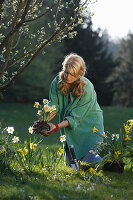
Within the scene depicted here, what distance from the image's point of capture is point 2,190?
11.1 feet

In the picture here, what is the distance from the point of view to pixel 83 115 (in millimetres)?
4746

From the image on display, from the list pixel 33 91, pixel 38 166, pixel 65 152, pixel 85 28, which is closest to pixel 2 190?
pixel 38 166

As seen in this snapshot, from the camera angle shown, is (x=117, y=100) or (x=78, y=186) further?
(x=117, y=100)

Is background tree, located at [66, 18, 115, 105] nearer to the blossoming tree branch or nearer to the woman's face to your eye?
the blossoming tree branch

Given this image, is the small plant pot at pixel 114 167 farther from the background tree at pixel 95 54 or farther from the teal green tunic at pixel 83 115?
the background tree at pixel 95 54

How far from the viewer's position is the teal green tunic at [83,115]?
4.73 meters

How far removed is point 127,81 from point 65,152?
97.2 ft

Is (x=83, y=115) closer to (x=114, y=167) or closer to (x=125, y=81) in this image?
(x=114, y=167)

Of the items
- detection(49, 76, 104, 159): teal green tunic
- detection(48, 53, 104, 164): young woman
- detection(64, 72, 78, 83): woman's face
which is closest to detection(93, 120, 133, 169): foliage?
detection(48, 53, 104, 164): young woman

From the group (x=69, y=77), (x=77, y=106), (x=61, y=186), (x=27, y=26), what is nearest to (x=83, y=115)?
(x=77, y=106)

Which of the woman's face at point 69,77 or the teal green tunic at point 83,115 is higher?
the woman's face at point 69,77

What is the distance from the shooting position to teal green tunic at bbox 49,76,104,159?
186 inches

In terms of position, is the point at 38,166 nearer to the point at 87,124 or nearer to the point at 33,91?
the point at 87,124

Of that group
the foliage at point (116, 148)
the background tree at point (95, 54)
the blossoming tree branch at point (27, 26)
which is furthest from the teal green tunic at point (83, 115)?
the background tree at point (95, 54)
